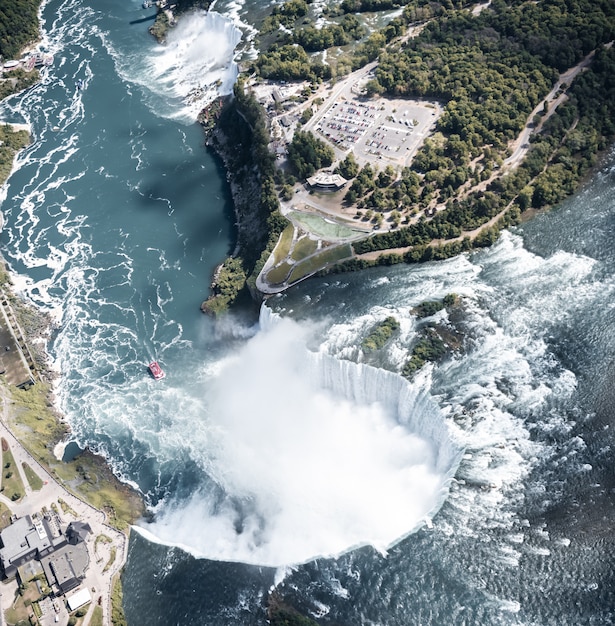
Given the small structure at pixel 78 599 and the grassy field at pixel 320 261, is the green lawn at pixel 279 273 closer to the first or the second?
the grassy field at pixel 320 261

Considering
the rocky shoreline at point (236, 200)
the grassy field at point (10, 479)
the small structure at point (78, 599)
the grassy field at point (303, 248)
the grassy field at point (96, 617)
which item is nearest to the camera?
the grassy field at point (96, 617)

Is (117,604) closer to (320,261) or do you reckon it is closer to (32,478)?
(32,478)

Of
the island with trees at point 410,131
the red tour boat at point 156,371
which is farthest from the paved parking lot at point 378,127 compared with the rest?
the red tour boat at point 156,371

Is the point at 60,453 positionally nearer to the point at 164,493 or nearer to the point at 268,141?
the point at 164,493

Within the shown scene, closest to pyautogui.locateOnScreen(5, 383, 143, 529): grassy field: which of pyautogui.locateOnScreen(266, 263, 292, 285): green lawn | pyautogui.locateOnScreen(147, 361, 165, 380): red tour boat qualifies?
pyautogui.locateOnScreen(147, 361, 165, 380): red tour boat

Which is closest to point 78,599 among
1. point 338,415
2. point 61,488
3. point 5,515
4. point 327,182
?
point 5,515

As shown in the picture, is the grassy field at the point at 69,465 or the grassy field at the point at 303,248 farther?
the grassy field at the point at 303,248
